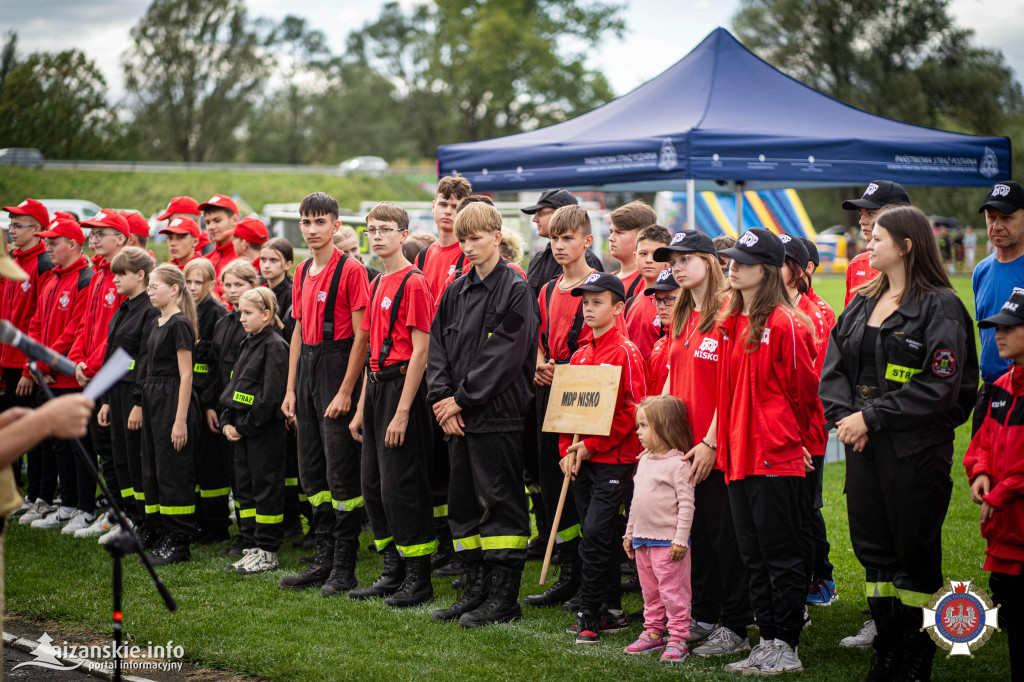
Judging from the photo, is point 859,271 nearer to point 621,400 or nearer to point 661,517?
point 621,400

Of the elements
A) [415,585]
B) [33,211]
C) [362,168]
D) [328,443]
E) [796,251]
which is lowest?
[415,585]

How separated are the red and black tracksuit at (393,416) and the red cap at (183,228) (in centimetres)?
339

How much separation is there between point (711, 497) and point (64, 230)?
664 cm

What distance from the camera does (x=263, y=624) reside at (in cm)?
552

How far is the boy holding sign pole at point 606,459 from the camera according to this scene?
207 inches

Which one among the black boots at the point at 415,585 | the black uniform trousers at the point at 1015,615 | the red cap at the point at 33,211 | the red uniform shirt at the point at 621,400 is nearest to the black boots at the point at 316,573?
the black boots at the point at 415,585

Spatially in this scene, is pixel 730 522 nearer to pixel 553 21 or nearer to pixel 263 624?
pixel 263 624

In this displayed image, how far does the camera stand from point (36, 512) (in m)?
8.51

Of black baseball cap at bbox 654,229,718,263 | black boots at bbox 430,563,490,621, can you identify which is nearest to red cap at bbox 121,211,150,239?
black boots at bbox 430,563,490,621

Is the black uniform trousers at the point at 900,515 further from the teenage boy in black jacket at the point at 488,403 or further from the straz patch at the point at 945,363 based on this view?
the teenage boy in black jacket at the point at 488,403

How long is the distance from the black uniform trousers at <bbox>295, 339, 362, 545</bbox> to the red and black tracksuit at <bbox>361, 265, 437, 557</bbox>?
32 cm

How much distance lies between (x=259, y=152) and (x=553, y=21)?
21035 millimetres

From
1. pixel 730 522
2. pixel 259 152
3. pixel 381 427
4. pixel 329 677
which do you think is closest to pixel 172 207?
pixel 381 427

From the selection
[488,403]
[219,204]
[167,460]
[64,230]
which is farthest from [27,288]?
[488,403]
